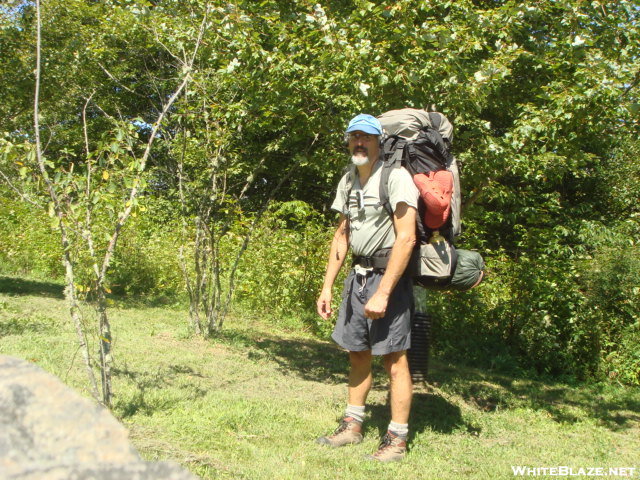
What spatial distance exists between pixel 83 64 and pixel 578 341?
8728mm

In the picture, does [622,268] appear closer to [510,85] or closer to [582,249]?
[582,249]

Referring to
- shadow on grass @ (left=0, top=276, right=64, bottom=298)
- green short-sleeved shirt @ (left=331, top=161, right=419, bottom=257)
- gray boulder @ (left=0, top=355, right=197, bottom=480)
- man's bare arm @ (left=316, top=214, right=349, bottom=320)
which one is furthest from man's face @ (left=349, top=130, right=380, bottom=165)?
shadow on grass @ (left=0, top=276, right=64, bottom=298)

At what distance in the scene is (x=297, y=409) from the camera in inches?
160

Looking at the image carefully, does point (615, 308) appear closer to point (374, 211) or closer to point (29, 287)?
point (374, 211)

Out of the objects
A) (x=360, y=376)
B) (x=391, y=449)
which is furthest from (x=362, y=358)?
(x=391, y=449)

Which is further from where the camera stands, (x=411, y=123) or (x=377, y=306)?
(x=411, y=123)

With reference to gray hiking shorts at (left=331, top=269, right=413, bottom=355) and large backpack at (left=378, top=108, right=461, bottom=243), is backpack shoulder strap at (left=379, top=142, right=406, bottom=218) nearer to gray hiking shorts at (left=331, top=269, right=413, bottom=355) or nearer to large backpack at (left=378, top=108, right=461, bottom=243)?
large backpack at (left=378, top=108, right=461, bottom=243)

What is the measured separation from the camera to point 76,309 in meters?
3.39

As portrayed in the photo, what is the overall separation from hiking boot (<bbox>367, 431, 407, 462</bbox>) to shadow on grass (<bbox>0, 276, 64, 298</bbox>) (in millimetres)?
7266

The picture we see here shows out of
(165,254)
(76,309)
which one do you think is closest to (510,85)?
(76,309)

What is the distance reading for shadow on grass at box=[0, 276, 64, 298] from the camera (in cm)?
912

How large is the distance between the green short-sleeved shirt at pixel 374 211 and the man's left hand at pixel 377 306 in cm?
31

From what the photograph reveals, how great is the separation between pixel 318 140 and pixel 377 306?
115 inches

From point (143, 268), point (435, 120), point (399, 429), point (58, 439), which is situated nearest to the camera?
point (58, 439)
